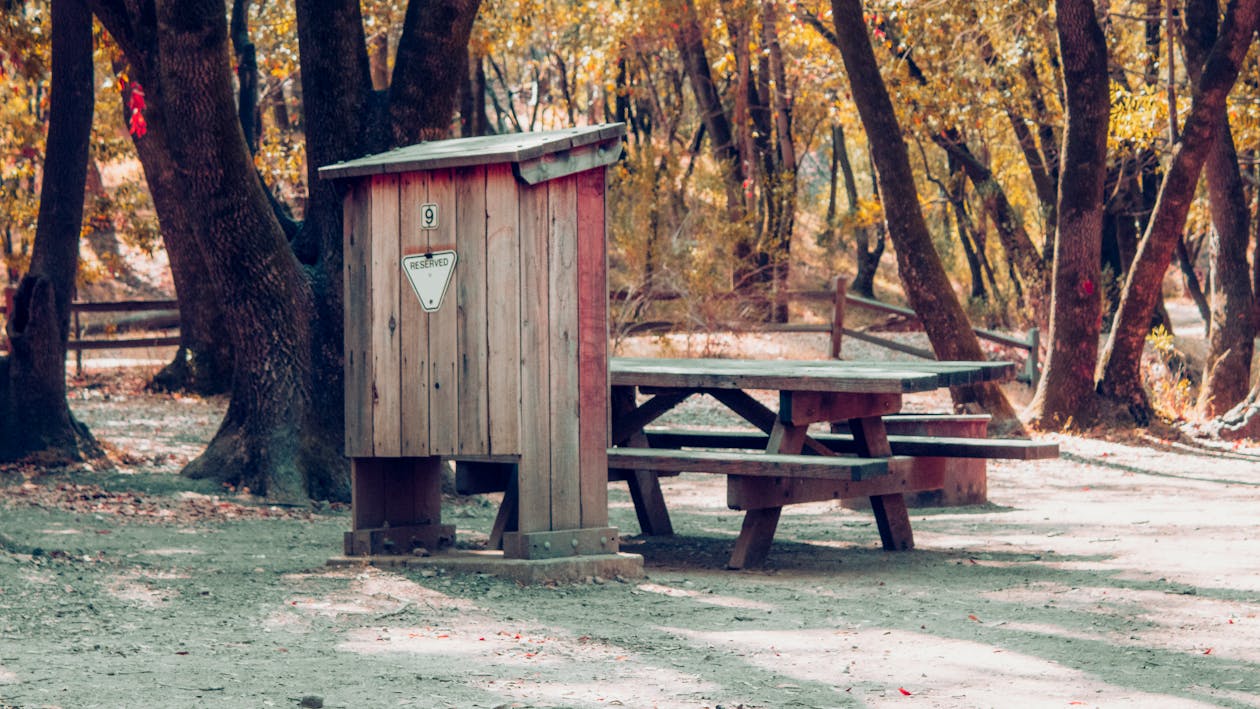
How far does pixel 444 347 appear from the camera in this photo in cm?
682

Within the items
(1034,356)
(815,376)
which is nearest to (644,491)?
(815,376)

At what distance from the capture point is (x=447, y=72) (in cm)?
1062

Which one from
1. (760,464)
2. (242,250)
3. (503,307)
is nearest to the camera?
(503,307)

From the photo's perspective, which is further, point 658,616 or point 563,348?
point 563,348

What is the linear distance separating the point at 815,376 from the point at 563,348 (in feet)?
4.46

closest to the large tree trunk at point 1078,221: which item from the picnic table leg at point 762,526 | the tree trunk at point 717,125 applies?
the picnic table leg at point 762,526

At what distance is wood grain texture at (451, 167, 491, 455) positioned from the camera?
264 inches

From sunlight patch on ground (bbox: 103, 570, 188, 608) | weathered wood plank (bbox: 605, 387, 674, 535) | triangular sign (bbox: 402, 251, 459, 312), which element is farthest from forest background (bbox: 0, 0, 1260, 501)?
triangular sign (bbox: 402, 251, 459, 312)

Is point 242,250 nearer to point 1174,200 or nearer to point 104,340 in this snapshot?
point 1174,200

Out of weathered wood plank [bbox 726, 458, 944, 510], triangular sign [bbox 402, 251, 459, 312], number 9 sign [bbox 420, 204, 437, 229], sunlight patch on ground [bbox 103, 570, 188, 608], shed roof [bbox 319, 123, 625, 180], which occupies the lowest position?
sunlight patch on ground [bbox 103, 570, 188, 608]

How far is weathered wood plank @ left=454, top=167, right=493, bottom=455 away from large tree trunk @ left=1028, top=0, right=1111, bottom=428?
9659 millimetres

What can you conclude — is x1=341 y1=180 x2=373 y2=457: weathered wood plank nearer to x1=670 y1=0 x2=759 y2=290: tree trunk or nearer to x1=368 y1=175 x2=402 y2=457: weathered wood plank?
x1=368 y1=175 x2=402 y2=457: weathered wood plank

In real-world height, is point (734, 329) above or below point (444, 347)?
below

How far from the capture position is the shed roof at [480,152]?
6.57 meters
